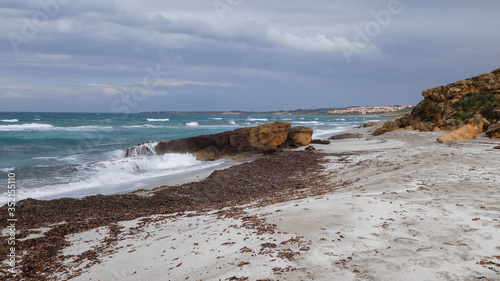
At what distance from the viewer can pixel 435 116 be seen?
26203 mm

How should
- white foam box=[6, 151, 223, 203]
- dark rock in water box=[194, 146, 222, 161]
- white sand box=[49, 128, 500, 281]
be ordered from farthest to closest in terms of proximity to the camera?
dark rock in water box=[194, 146, 222, 161] < white foam box=[6, 151, 223, 203] < white sand box=[49, 128, 500, 281]

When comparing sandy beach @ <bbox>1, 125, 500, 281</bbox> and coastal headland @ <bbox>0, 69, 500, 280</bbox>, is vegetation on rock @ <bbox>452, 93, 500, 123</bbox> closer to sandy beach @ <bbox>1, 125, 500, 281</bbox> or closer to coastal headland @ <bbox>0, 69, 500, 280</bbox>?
coastal headland @ <bbox>0, 69, 500, 280</bbox>

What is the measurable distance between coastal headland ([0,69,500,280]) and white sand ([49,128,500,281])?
0.02 meters

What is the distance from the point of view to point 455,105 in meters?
25.5

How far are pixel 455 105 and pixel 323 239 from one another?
26.1 metres

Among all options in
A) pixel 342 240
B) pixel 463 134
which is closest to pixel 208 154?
pixel 463 134

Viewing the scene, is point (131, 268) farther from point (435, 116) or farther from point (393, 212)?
point (435, 116)

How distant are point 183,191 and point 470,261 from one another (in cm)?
882

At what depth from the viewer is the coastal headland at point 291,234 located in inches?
154

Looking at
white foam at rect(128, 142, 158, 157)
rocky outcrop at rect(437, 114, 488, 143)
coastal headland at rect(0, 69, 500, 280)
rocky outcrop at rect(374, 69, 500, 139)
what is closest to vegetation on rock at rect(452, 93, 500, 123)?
rocky outcrop at rect(374, 69, 500, 139)

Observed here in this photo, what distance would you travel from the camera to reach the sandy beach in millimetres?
3832

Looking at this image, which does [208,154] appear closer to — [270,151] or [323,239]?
[270,151]

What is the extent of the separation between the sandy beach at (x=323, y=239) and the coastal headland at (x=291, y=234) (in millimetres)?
Result: 18

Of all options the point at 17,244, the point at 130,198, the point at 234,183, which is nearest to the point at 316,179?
the point at 234,183
